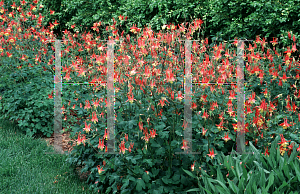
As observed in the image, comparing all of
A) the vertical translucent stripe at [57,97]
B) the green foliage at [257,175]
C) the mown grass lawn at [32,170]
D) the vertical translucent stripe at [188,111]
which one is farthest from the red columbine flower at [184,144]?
the vertical translucent stripe at [57,97]

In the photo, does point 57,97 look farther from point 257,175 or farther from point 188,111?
point 257,175

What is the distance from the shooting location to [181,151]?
293cm

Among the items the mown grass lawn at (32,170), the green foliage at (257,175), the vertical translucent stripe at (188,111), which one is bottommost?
the mown grass lawn at (32,170)

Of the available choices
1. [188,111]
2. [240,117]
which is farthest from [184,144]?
[240,117]

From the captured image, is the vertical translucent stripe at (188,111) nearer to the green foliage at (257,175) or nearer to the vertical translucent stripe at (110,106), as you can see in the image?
the green foliage at (257,175)

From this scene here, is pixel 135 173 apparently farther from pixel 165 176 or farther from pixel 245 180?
pixel 245 180

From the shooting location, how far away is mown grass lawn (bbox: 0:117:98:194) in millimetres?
3344

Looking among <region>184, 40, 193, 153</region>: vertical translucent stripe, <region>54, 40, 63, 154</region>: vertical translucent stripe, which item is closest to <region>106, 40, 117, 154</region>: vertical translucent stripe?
<region>184, 40, 193, 153</region>: vertical translucent stripe

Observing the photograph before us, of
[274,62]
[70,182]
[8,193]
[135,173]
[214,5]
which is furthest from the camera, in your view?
[214,5]

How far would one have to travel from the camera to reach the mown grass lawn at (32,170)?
334 centimetres

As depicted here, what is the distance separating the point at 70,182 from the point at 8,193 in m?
0.66

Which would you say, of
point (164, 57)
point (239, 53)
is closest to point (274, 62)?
point (239, 53)

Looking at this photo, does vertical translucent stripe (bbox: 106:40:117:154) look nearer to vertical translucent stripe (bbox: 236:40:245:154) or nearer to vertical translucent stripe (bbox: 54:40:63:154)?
vertical translucent stripe (bbox: 54:40:63:154)

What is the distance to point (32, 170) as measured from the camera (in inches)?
145
